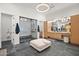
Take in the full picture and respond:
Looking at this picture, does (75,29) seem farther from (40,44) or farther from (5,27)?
(5,27)

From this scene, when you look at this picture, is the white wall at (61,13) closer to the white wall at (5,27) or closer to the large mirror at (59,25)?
the large mirror at (59,25)

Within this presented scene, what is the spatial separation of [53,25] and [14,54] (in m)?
1.39

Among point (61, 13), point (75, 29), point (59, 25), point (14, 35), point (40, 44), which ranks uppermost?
point (61, 13)

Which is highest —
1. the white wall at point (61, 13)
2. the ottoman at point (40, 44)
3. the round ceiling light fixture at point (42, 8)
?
the round ceiling light fixture at point (42, 8)

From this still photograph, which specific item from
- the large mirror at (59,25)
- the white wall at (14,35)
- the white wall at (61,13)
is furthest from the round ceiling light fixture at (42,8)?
the white wall at (14,35)

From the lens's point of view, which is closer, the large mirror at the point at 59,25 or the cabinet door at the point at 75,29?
the cabinet door at the point at 75,29

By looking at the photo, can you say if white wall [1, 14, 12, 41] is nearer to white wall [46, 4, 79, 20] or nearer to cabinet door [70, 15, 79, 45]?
white wall [46, 4, 79, 20]

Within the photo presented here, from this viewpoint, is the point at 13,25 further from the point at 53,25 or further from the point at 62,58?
the point at 62,58

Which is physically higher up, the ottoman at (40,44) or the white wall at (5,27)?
the white wall at (5,27)

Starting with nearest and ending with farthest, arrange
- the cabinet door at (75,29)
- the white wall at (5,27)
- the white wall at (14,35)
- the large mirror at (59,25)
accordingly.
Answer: the white wall at (5,27)
the cabinet door at (75,29)
the white wall at (14,35)
the large mirror at (59,25)

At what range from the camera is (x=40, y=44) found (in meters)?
2.17

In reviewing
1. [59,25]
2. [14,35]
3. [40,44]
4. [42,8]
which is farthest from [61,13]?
[14,35]

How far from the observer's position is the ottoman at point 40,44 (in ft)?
6.64

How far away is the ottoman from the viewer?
203 cm
